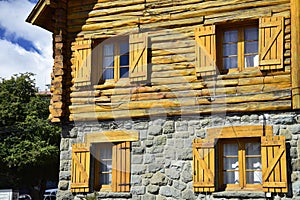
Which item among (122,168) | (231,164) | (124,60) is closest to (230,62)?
(231,164)

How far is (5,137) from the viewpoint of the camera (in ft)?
79.0

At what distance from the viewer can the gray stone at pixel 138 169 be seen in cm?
1147

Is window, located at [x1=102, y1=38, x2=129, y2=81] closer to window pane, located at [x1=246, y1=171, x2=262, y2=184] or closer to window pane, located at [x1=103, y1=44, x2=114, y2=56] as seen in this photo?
window pane, located at [x1=103, y1=44, x2=114, y2=56]

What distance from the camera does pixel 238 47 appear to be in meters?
11.1

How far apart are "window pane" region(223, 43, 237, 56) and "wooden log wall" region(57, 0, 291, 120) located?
Answer: 1.69ft

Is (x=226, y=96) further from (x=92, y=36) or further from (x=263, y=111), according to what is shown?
(x=92, y=36)

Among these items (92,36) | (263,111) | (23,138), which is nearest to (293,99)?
(263,111)

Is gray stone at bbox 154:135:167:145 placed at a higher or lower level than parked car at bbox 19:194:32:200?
higher

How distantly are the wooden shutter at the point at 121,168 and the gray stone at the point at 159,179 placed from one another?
590 millimetres

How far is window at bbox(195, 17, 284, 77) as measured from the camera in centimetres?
1069

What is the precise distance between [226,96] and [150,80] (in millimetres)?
1734

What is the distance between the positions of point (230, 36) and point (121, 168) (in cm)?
363

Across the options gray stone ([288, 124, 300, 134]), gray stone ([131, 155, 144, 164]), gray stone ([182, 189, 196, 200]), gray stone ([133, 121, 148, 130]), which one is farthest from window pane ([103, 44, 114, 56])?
gray stone ([288, 124, 300, 134])

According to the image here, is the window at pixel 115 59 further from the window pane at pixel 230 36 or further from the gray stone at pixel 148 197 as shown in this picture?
the gray stone at pixel 148 197
